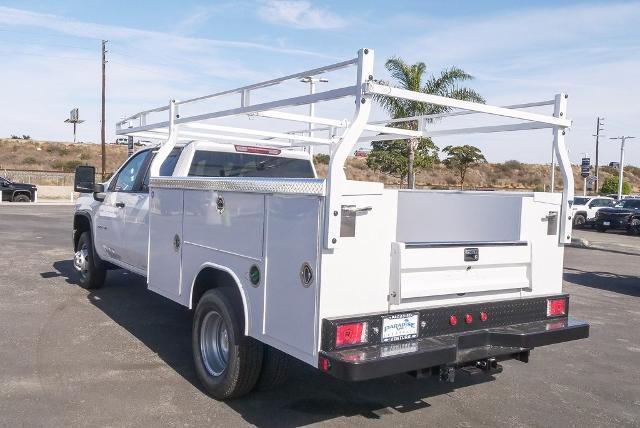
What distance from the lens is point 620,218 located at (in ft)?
87.6

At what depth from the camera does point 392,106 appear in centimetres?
1539

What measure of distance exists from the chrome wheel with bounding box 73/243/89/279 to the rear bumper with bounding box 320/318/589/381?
19.8 ft

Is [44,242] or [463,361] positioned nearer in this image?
[463,361]

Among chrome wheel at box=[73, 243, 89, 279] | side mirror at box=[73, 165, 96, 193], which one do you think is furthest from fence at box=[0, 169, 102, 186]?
side mirror at box=[73, 165, 96, 193]

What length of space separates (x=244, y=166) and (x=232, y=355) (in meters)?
2.80

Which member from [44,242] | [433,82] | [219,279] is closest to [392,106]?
[433,82]

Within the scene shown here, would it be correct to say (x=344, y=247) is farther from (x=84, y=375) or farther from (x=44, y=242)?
(x=44, y=242)

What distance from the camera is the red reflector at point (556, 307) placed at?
4781 mm

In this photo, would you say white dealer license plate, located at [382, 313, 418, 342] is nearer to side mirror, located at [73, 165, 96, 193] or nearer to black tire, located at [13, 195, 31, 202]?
side mirror, located at [73, 165, 96, 193]

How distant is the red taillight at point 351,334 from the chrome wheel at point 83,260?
234 inches

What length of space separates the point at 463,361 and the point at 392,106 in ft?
39.0

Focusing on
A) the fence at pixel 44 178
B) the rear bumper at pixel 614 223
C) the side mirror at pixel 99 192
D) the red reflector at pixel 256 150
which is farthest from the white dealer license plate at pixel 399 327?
the fence at pixel 44 178

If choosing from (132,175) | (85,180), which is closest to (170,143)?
(132,175)

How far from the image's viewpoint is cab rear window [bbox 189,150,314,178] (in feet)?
20.9
